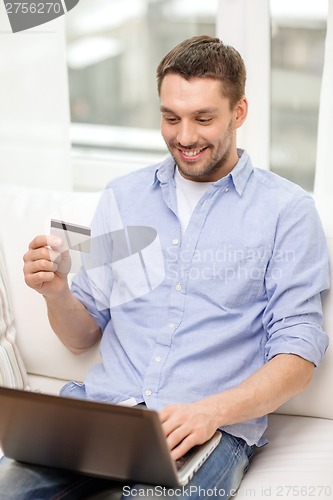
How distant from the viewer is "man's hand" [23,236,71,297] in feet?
5.27

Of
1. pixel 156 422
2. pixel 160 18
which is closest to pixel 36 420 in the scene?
pixel 156 422

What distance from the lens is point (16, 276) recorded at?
1.96 metres

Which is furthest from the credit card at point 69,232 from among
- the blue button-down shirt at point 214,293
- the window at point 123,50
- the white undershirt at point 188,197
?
the window at point 123,50

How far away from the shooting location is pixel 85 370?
1.89 metres

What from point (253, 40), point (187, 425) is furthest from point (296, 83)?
point (187, 425)

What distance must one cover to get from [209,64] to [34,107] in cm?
122

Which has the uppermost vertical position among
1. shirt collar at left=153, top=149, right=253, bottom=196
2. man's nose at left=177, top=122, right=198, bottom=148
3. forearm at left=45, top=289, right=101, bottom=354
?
man's nose at left=177, top=122, right=198, bottom=148

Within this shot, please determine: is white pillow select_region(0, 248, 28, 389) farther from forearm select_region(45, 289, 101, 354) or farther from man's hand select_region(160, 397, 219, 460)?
man's hand select_region(160, 397, 219, 460)

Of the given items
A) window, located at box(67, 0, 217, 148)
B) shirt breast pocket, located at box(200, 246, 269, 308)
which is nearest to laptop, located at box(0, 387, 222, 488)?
shirt breast pocket, located at box(200, 246, 269, 308)

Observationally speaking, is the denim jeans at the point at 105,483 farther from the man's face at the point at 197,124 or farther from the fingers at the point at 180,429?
the man's face at the point at 197,124

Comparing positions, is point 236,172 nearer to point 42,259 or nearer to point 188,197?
point 188,197

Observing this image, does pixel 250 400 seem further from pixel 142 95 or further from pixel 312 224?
pixel 142 95

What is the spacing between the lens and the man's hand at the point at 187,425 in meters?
1.37

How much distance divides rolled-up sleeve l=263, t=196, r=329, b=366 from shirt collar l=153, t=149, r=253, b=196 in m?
0.12
